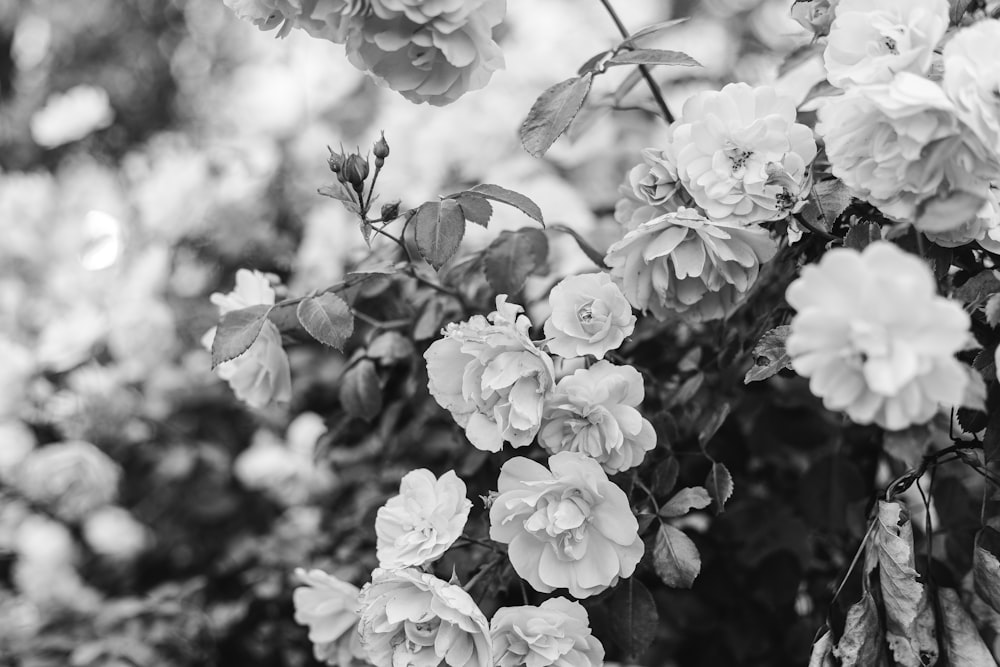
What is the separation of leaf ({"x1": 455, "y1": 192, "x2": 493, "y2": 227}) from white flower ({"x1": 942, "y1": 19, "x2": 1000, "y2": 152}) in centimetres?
41

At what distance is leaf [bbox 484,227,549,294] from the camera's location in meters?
0.94

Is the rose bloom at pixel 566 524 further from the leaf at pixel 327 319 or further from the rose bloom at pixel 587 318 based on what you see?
the leaf at pixel 327 319

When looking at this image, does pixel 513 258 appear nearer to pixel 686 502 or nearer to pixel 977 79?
pixel 686 502

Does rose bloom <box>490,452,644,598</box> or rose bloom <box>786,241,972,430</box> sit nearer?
rose bloom <box>786,241,972,430</box>

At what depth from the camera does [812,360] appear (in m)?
0.54

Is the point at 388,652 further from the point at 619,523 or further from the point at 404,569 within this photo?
the point at 619,523

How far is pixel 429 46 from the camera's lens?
2.33 feet

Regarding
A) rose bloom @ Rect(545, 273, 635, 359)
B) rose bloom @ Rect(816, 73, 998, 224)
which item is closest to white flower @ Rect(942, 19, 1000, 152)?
rose bloom @ Rect(816, 73, 998, 224)

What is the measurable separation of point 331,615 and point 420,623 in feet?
0.71

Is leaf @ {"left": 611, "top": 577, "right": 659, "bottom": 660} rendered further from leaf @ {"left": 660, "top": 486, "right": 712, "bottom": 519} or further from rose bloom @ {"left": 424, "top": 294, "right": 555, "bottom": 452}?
rose bloom @ {"left": 424, "top": 294, "right": 555, "bottom": 452}

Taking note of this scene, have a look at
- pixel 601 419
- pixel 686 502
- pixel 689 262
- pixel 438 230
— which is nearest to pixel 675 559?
pixel 686 502

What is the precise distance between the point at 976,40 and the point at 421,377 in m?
0.65

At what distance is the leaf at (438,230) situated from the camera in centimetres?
79

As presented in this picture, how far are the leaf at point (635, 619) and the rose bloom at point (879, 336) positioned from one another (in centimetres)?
33
